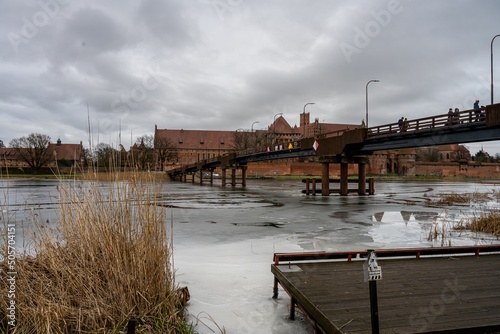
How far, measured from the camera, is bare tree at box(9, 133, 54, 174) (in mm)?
76500

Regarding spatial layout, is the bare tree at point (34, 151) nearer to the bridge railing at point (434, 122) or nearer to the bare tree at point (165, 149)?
the bare tree at point (165, 149)

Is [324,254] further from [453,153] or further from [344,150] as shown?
[453,153]

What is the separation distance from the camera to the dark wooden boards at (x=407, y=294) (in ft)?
10.3

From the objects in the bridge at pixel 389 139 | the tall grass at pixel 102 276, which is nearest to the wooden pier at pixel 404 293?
the tall grass at pixel 102 276

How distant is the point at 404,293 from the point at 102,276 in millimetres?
3646

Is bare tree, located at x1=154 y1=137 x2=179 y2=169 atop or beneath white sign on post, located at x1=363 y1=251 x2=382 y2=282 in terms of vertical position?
atop

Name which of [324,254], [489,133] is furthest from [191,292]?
[489,133]

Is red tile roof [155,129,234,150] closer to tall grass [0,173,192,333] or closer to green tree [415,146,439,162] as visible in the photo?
green tree [415,146,439,162]

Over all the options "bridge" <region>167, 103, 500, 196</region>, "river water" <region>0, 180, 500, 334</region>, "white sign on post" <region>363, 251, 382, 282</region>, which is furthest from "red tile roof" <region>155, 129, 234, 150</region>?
"white sign on post" <region>363, 251, 382, 282</region>

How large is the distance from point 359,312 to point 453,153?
469 ft

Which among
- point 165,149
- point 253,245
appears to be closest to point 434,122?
point 253,245

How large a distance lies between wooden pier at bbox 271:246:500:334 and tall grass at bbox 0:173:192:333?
1569mm

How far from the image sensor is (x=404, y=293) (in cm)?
392

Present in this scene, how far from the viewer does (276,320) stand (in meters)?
4.14
